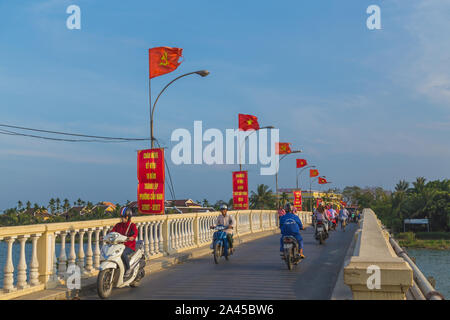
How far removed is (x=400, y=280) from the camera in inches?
178

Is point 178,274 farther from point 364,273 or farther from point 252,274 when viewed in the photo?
point 364,273

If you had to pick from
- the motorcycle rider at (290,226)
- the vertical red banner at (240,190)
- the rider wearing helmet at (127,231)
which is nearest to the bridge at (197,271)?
the rider wearing helmet at (127,231)

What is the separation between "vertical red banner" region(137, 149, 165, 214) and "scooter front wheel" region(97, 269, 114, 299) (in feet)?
27.1

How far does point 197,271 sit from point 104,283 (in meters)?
4.11

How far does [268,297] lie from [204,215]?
10.6 m

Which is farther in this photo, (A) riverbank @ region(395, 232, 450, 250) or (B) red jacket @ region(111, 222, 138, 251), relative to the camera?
(A) riverbank @ region(395, 232, 450, 250)

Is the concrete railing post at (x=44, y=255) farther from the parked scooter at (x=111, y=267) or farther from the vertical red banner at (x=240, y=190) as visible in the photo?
the vertical red banner at (x=240, y=190)

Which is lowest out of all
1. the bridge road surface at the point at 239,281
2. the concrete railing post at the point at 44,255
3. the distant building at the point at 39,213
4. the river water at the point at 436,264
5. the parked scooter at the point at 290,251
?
the river water at the point at 436,264

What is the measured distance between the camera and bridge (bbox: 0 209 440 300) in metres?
4.74

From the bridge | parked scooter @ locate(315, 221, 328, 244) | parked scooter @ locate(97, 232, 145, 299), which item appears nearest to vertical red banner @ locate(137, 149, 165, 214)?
the bridge

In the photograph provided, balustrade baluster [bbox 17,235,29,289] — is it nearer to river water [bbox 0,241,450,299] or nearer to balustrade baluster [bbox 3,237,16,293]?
balustrade baluster [bbox 3,237,16,293]

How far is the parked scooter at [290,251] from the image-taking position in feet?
38.2

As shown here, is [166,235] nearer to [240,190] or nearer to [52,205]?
[240,190]

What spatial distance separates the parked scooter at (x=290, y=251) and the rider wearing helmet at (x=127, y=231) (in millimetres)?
4387
